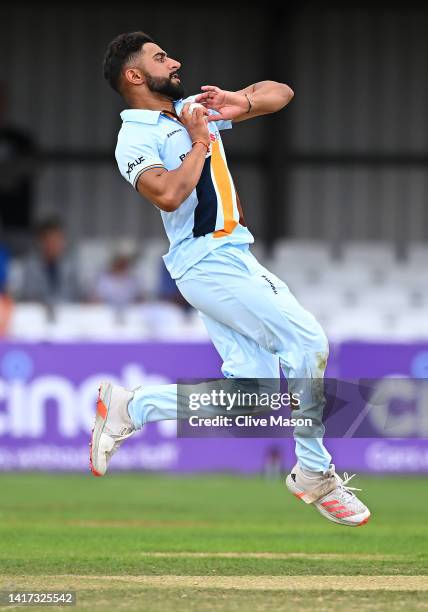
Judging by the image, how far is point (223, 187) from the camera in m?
6.57

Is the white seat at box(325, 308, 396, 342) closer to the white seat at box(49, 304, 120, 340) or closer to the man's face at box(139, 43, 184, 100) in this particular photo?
the white seat at box(49, 304, 120, 340)

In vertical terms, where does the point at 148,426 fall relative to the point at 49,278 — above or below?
below

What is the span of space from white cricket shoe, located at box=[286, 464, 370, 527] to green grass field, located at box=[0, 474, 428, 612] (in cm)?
28

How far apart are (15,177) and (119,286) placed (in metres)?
3.76

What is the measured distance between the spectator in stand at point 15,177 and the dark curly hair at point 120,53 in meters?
11.6

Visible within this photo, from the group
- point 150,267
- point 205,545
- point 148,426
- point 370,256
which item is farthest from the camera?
point 370,256

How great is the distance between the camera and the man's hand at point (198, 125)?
21.0 feet

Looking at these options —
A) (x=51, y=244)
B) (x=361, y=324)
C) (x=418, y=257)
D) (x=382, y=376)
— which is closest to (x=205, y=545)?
(x=382, y=376)

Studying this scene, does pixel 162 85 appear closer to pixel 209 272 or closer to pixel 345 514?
pixel 209 272

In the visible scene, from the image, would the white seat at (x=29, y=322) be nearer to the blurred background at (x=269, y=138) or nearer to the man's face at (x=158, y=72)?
the blurred background at (x=269, y=138)

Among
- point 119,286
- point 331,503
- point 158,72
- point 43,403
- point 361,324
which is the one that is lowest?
point 43,403

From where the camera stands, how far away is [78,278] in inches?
627

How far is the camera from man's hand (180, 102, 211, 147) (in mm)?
6410

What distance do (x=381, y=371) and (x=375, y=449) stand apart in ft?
2.42
